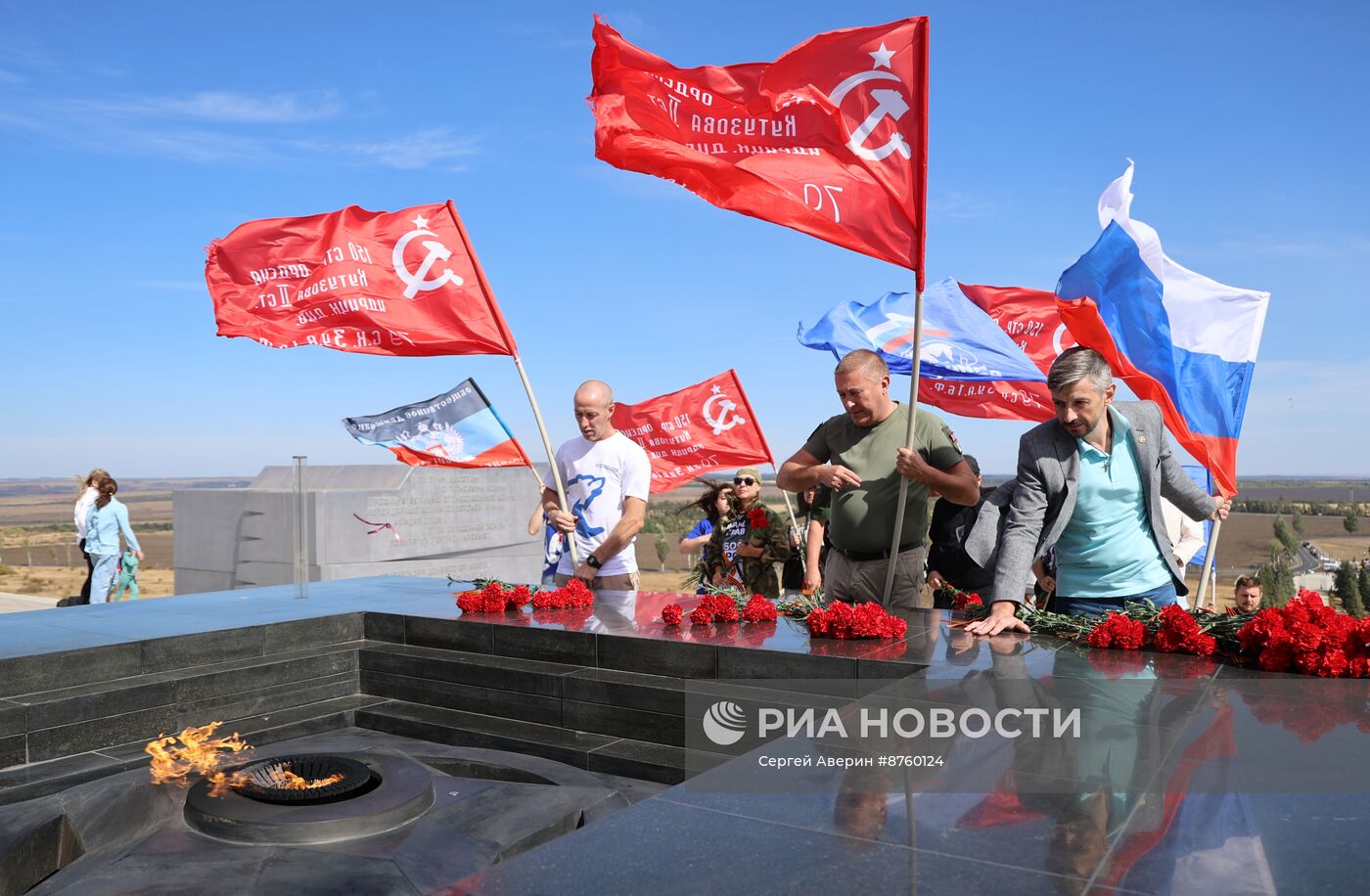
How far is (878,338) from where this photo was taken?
34.4 ft

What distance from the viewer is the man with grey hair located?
Answer: 6555 millimetres

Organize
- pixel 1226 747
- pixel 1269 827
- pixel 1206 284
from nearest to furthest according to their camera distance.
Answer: pixel 1269 827 → pixel 1226 747 → pixel 1206 284

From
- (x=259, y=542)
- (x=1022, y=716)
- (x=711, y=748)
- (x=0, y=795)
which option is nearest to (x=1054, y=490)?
(x=1022, y=716)

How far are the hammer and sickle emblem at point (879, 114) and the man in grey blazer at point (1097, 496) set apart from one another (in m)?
1.59

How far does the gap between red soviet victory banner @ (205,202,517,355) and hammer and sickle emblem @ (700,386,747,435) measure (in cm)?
406

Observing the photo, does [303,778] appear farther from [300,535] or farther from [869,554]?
[300,535]

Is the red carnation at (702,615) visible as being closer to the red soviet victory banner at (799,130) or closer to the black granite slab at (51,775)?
the red soviet victory banner at (799,130)

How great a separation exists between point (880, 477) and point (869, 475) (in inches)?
2.2

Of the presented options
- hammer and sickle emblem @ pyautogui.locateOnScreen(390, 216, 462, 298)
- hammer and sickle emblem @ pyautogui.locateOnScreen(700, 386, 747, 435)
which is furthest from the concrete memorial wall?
hammer and sickle emblem @ pyautogui.locateOnScreen(390, 216, 462, 298)

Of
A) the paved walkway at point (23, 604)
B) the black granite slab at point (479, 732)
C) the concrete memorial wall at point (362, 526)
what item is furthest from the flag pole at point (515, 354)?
the paved walkway at point (23, 604)

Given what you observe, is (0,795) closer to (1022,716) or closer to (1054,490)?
(1022,716)

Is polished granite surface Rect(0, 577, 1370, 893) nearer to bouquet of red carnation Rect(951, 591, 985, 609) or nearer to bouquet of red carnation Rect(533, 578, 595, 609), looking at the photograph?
bouquet of red carnation Rect(951, 591, 985, 609)

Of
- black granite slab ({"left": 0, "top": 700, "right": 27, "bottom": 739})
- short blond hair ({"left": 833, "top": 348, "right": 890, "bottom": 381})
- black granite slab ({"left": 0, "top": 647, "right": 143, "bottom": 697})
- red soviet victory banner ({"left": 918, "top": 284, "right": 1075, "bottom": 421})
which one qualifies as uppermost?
red soviet victory banner ({"left": 918, "top": 284, "right": 1075, "bottom": 421})

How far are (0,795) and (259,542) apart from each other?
1410 centimetres
